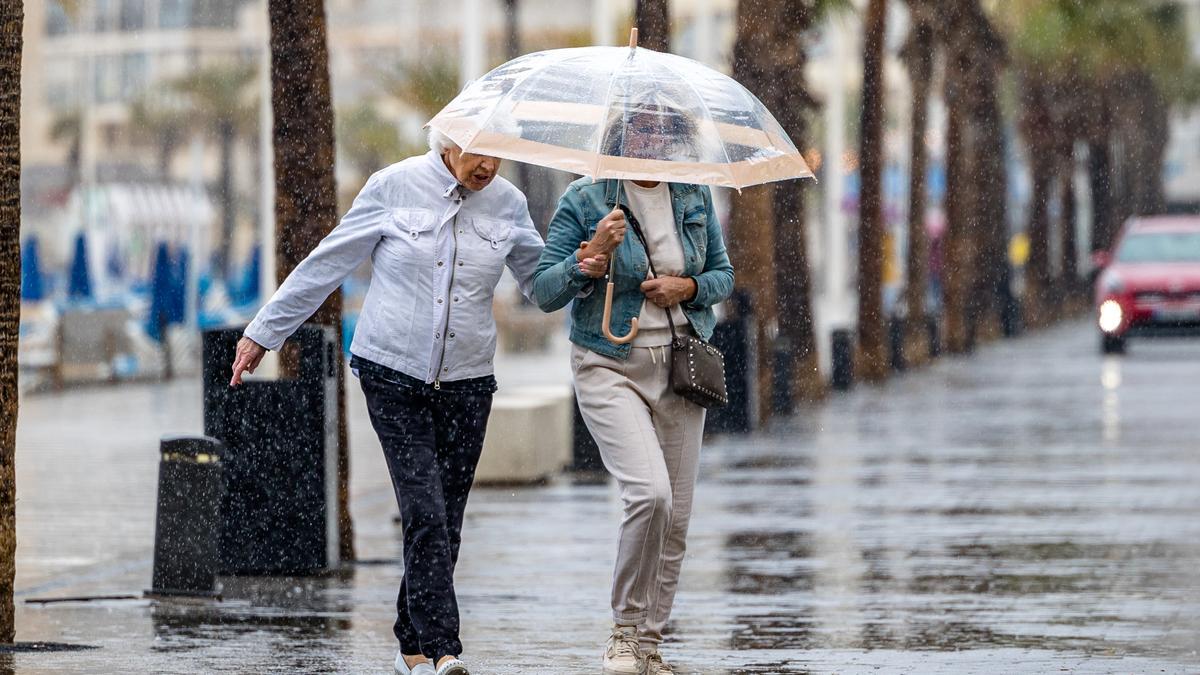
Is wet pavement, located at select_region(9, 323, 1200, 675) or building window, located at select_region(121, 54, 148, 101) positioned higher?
building window, located at select_region(121, 54, 148, 101)

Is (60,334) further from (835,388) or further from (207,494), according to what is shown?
(207,494)

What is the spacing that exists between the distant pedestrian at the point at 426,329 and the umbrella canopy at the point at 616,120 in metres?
0.14

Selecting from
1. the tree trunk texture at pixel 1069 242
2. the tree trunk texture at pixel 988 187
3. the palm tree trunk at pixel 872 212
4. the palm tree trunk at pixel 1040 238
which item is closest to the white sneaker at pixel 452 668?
the palm tree trunk at pixel 872 212

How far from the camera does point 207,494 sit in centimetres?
916

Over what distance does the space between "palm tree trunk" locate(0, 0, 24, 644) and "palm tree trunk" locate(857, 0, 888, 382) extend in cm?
1797

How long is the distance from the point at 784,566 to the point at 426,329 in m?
3.84

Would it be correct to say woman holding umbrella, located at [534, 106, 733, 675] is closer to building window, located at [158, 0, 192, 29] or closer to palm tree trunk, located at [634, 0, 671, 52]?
palm tree trunk, located at [634, 0, 671, 52]

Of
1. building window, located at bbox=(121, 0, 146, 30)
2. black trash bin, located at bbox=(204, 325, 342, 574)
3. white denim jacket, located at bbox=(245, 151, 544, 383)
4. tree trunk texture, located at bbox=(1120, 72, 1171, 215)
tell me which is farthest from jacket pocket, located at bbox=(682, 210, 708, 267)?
building window, located at bbox=(121, 0, 146, 30)

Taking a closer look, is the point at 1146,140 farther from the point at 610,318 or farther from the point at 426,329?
the point at 426,329

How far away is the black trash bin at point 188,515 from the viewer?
9.17m

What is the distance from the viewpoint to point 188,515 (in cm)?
918

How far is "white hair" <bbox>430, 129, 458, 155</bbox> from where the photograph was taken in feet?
22.5

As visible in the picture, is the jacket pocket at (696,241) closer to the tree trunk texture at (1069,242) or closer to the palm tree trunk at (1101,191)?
the tree trunk texture at (1069,242)

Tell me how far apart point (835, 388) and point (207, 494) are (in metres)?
15.3
